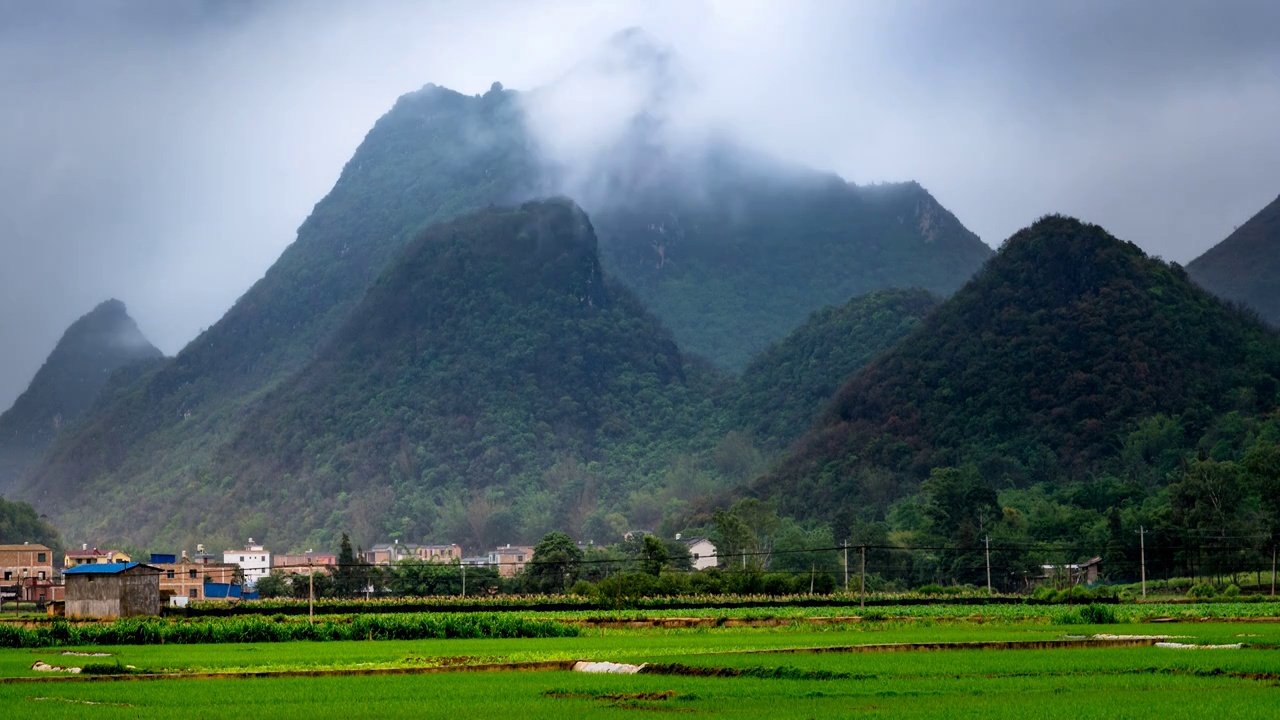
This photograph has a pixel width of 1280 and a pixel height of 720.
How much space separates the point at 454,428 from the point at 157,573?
4720 inches

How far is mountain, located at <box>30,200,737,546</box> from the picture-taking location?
166 m

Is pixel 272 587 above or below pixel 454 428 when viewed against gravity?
below

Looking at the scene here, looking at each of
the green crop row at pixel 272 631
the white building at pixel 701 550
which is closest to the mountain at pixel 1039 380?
the white building at pixel 701 550

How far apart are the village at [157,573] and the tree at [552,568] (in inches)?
103

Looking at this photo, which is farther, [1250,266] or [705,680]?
[1250,266]

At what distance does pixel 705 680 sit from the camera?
79.0 feet

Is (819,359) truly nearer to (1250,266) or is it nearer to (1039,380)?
(1039,380)

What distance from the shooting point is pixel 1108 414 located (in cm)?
12156

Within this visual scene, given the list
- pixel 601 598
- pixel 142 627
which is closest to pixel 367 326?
pixel 601 598

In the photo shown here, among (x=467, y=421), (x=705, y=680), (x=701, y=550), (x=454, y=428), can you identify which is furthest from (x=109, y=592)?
(x=467, y=421)

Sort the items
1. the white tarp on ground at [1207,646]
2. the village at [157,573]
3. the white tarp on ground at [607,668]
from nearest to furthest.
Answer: the white tarp on ground at [607,668], the white tarp on ground at [1207,646], the village at [157,573]

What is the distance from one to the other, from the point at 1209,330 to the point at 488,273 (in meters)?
99.2

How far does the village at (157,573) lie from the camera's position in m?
56.9

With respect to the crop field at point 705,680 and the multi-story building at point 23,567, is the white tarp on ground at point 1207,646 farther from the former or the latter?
the multi-story building at point 23,567
